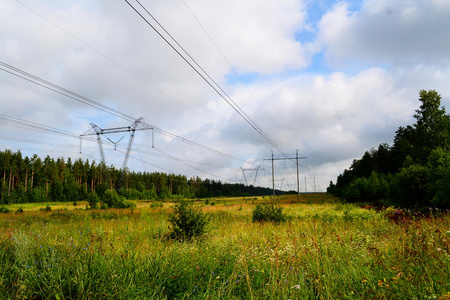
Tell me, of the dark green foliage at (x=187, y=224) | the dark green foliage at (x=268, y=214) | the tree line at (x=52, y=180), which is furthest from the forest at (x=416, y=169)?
the tree line at (x=52, y=180)

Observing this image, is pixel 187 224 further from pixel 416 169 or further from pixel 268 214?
pixel 416 169

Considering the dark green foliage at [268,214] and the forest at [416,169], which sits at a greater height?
the forest at [416,169]

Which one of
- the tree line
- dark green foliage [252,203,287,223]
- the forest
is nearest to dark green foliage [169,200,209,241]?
dark green foliage [252,203,287,223]

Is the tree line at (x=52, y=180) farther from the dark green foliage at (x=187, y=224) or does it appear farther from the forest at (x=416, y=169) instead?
the dark green foliage at (x=187, y=224)

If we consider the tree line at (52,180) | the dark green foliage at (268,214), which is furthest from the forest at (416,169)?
the tree line at (52,180)

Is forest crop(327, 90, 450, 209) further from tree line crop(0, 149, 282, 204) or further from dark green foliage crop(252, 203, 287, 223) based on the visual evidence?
tree line crop(0, 149, 282, 204)

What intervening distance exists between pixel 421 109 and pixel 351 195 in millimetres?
17885

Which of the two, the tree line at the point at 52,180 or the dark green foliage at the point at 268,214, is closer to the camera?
the dark green foliage at the point at 268,214

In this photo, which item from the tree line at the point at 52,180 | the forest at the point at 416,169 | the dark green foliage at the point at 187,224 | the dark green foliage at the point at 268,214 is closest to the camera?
the dark green foliage at the point at 187,224

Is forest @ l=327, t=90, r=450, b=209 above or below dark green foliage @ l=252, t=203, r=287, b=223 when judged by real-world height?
above

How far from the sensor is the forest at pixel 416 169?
19.4 metres

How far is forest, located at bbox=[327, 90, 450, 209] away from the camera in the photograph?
19.4m

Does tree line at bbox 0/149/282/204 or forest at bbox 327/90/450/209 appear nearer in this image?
forest at bbox 327/90/450/209

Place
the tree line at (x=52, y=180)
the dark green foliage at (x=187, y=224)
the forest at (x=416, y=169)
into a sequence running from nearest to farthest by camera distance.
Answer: the dark green foliage at (x=187, y=224) < the forest at (x=416, y=169) < the tree line at (x=52, y=180)
